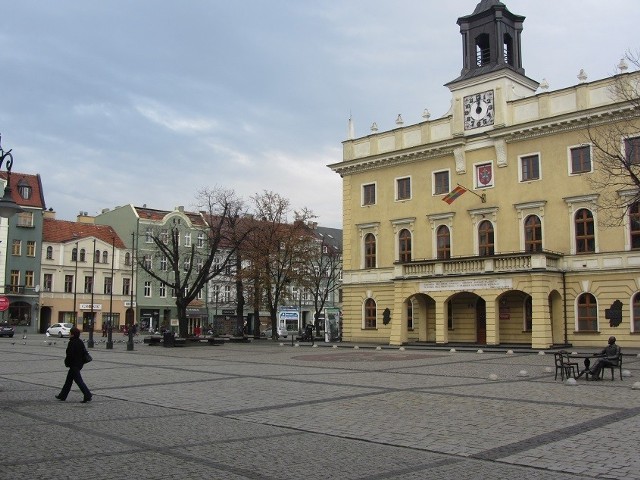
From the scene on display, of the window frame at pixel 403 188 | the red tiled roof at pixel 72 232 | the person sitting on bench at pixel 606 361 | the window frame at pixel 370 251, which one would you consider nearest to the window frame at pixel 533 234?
the window frame at pixel 403 188

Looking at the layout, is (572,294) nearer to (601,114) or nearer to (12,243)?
(601,114)

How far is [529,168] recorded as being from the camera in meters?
40.8

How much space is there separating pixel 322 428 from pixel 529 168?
32823mm

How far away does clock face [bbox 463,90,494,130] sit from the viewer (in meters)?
42.8

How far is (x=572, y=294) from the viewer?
38125 millimetres

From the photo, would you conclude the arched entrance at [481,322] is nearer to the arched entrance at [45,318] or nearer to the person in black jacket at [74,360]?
the person in black jacket at [74,360]

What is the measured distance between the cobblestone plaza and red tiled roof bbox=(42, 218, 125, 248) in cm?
6115

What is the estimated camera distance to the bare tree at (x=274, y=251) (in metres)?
53.7

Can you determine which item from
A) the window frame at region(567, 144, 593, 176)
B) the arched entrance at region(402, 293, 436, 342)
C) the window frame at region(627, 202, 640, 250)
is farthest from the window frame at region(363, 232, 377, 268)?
the window frame at region(627, 202, 640, 250)

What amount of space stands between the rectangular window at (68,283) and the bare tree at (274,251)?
3141 centimetres

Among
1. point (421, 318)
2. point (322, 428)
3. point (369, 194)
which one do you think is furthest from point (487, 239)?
point (322, 428)

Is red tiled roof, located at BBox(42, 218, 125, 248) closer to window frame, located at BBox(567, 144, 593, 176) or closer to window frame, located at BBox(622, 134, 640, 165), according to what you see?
window frame, located at BBox(567, 144, 593, 176)

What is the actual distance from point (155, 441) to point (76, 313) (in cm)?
7178

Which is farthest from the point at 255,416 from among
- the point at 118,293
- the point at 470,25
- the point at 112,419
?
the point at 118,293
